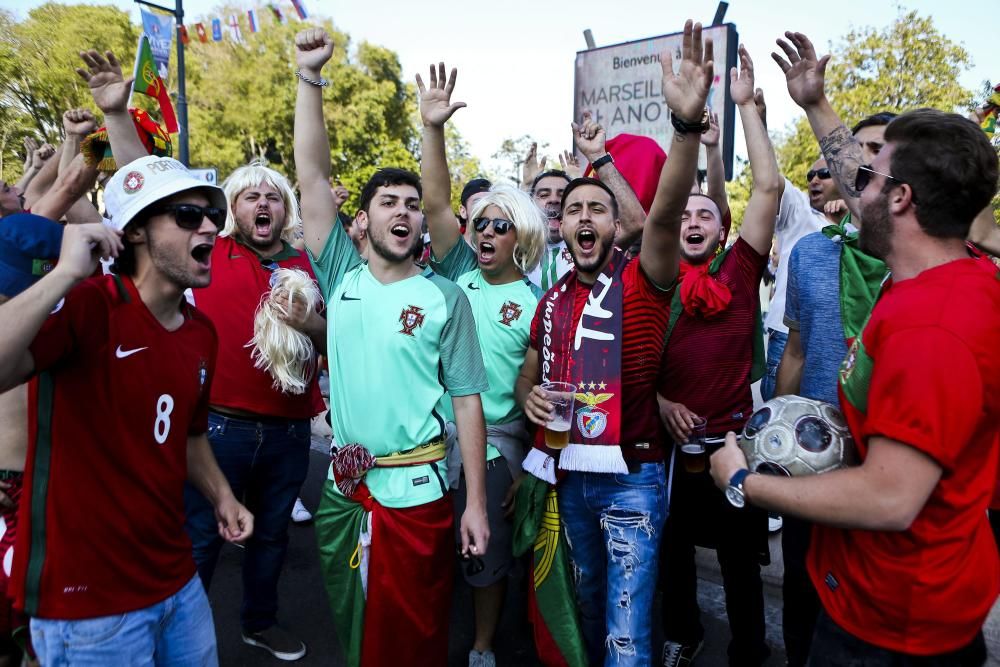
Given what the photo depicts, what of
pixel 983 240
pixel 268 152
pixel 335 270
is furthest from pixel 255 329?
pixel 268 152

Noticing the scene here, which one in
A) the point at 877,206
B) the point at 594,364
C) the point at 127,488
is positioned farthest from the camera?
the point at 594,364

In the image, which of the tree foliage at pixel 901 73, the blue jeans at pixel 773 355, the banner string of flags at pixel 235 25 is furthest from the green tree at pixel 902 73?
the banner string of flags at pixel 235 25

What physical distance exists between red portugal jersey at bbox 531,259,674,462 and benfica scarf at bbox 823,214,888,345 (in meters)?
0.67

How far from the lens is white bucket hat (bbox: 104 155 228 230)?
2.08 metres

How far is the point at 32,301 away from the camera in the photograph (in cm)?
154

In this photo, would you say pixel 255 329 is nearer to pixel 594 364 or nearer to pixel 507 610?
pixel 594 364

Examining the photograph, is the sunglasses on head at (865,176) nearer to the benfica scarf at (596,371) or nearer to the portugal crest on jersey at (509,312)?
the benfica scarf at (596,371)

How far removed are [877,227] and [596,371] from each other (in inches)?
49.4

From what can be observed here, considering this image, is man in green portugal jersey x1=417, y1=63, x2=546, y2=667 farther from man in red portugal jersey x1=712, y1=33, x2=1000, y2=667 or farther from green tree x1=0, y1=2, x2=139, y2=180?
green tree x1=0, y1=2, x2=139, y2=180

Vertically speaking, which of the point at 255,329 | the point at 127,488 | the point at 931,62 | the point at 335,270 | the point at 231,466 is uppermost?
the point at 931,62

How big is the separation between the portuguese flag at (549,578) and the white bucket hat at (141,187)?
1.88 m

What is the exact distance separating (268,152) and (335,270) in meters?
25.4

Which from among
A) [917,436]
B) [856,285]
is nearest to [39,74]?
[856,285]

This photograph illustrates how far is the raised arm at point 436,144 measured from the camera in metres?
3.31
